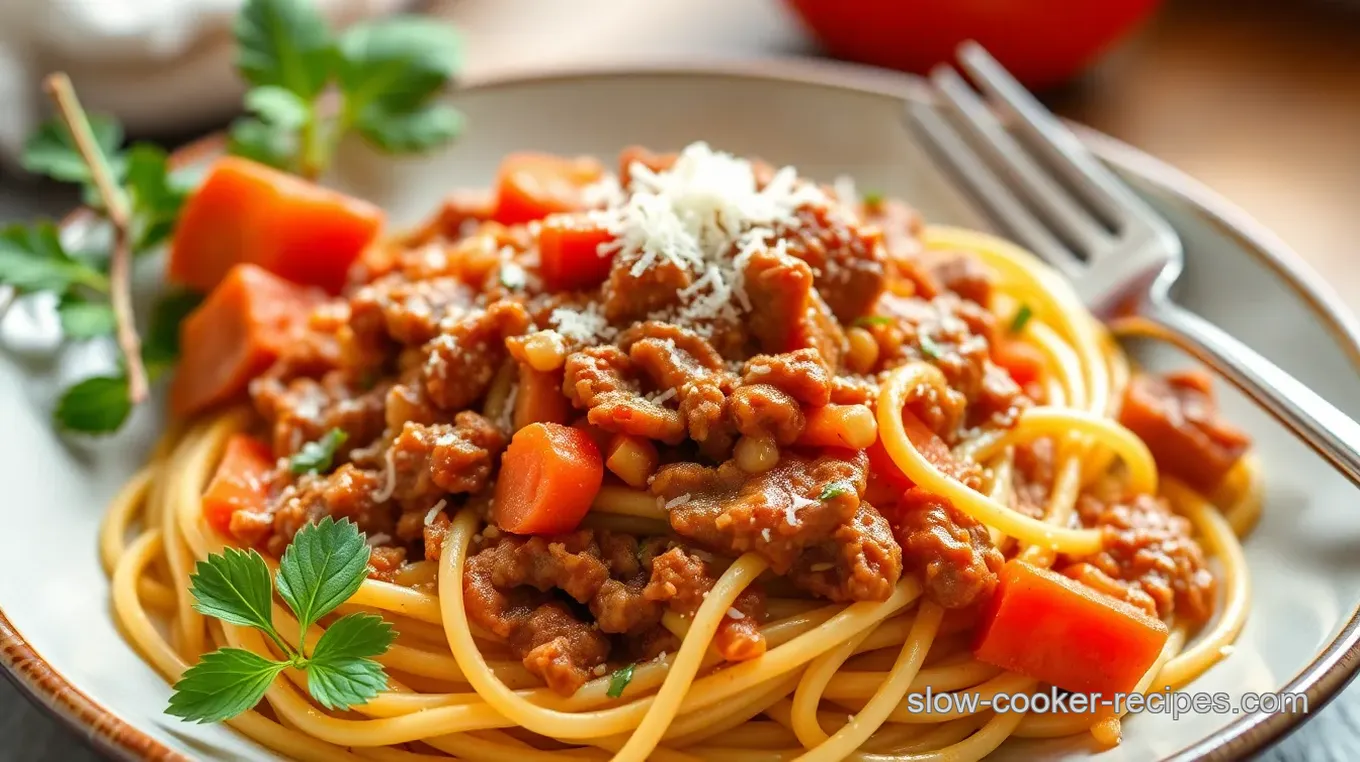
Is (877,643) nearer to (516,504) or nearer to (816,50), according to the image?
(516,504)

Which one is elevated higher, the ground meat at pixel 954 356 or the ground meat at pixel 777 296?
the ground meat at pixel 777 296

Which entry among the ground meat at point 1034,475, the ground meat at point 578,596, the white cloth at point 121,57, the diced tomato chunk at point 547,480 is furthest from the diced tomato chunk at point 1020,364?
the white cloth at point 121,57

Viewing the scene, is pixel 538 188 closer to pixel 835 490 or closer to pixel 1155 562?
pixel 835 490

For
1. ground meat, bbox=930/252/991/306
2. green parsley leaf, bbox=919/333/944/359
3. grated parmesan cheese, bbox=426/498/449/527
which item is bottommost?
grated parmesan cheese, bbox=426/498/449/527

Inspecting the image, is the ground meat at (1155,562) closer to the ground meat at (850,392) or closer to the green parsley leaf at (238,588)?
the ground meat at (850,392)

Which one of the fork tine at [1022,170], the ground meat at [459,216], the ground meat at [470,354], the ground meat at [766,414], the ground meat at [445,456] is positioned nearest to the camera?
the ground meat at [766,414]

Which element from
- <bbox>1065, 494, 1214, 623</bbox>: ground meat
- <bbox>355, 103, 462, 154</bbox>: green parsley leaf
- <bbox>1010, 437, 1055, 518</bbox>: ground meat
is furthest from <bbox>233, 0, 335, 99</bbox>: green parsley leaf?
<bbox>1065, 494, 1214, 623</bbox>: ground meat

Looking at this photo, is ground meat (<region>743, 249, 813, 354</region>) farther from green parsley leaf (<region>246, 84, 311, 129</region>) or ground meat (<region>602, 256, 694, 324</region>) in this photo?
green parsley leaf (<region>246, 84, 311, 129</region>)

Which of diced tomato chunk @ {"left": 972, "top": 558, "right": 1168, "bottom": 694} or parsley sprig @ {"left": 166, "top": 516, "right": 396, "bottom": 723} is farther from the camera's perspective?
diced tomato chunk @ {"left": 972, "top": 558, "right": 1168, "bottom": 694}
